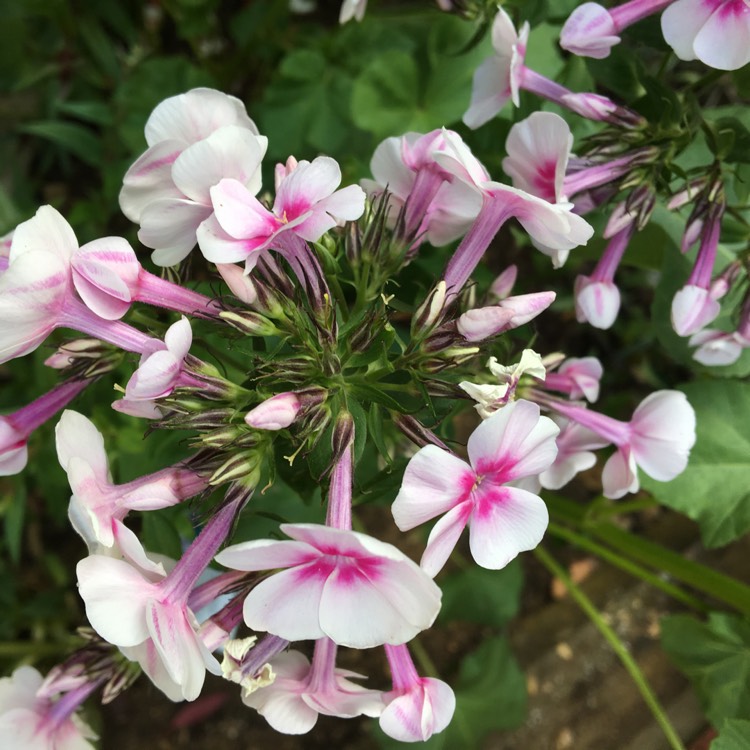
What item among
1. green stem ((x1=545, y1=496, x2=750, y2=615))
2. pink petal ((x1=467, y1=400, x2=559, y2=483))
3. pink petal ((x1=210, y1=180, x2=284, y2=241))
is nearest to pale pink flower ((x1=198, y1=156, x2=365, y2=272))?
pink petal ((x1=210, y1=180, x2=284, y2=241))

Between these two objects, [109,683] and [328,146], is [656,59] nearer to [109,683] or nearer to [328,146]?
[328,146]

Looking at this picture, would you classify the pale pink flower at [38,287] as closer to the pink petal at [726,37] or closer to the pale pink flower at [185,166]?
the pale pink flower at [185,166]

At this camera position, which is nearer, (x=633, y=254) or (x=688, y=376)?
(x=633, y=254)

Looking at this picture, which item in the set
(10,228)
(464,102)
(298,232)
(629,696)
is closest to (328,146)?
(464,102)

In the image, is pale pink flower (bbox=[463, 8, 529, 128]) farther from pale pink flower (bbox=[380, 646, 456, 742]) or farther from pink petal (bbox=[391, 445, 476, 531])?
pale pink flower (bbox=[380, 646, 456, 742])

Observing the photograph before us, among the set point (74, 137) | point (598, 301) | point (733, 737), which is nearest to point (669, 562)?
point (733, 737)

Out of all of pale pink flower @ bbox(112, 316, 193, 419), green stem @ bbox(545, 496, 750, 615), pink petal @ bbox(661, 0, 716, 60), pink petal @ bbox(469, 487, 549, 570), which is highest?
pink petal @ bbox(661, 0, 716, 60)

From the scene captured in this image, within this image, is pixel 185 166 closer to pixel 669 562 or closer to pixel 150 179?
pixel 150 179
